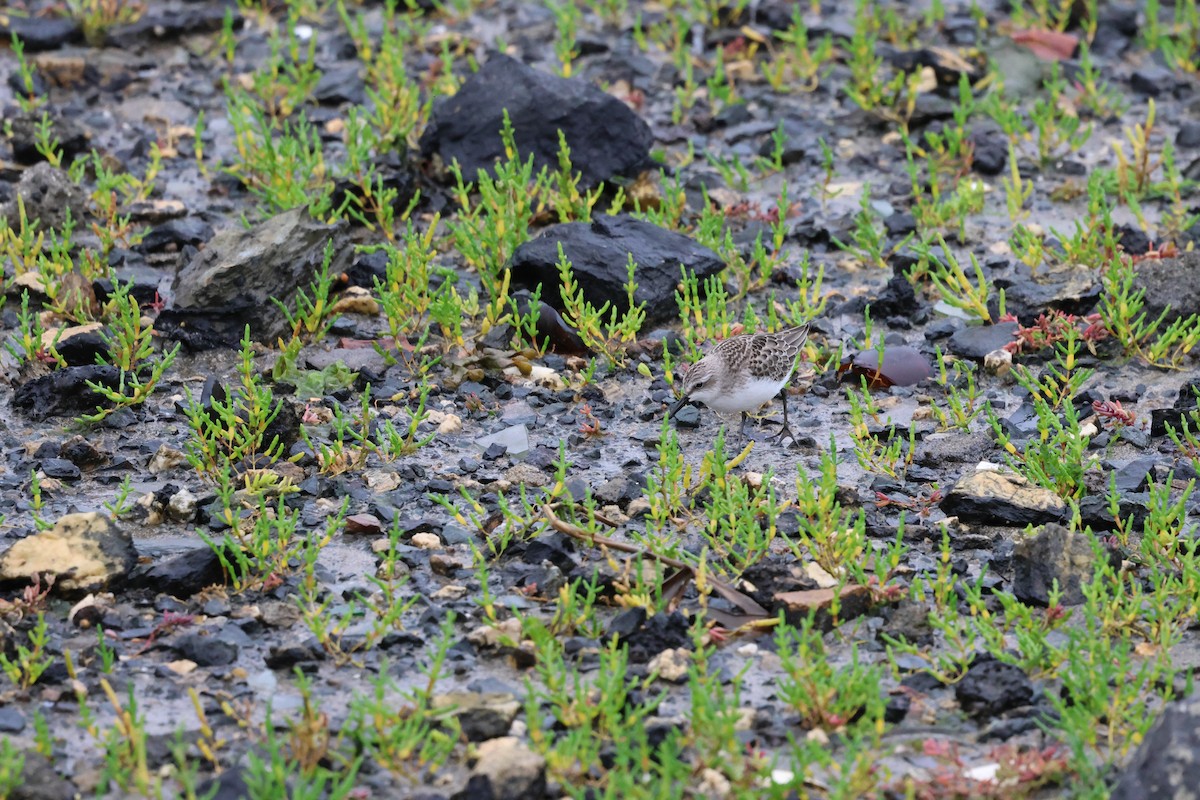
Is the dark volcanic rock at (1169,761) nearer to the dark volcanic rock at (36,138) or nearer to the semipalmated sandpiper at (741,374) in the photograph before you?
the semipalmated sandpiper at (741,374)

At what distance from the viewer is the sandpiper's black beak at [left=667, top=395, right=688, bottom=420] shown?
6928mm

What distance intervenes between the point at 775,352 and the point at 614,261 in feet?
4.19

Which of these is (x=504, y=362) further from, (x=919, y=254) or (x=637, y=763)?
(x=637, y=763)

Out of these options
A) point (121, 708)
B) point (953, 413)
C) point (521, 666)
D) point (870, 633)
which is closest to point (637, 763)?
point (521, 666)

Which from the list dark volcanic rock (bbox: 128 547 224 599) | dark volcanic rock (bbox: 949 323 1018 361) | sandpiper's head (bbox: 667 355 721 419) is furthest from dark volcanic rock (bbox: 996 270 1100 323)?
dark volcanic rock (bbox: 128 547 224 599)

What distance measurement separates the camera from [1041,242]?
Result: 8.40 meters

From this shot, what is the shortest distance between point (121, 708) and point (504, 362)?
3149mm

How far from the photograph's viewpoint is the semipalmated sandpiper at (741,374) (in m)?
6.64

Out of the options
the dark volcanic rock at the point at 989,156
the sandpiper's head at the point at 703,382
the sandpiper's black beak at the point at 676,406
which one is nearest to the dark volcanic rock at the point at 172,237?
the sandpiper's black beak at the point at 676,406

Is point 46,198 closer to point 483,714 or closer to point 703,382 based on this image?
point 703,382

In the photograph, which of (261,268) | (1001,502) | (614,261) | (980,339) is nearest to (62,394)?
(261,268)

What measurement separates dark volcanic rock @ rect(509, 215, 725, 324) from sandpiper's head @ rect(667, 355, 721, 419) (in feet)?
3.28

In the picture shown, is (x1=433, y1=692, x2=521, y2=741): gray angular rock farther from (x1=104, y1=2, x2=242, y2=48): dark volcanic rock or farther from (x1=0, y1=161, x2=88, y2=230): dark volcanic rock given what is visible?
(x1=104, y1=2, x2=242, y2=48): dark volcanic rock

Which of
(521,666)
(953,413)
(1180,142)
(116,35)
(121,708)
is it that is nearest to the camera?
(121,708)
